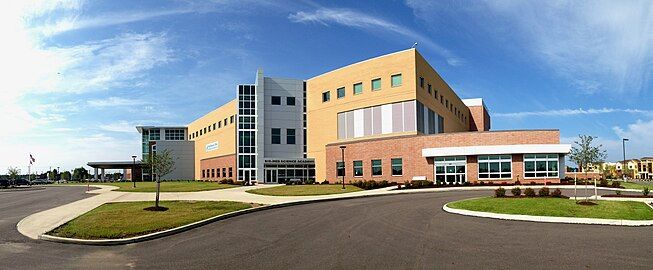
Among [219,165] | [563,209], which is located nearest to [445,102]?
[219,165]

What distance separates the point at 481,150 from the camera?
135ft

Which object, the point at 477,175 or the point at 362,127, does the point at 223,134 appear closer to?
the point at 362,127

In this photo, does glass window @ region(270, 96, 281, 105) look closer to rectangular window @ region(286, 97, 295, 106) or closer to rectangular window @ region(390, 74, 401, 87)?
rectangular window @ region(286, 97, 295, 106)

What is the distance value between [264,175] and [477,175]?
30.5m

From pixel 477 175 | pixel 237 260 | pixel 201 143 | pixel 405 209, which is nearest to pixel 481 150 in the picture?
pixel 477 175

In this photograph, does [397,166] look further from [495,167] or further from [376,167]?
[495,167]

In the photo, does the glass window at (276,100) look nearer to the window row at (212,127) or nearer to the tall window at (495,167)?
the window row at (212,127)

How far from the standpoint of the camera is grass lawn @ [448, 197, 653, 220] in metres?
15.5

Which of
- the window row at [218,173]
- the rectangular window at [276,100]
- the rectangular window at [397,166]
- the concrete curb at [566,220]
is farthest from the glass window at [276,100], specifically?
the concrete curb at [566,220]

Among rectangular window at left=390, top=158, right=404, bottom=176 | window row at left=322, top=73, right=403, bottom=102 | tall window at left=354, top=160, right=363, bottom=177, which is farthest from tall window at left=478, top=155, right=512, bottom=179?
window row at left=322, top=73, right=403, bottom=102

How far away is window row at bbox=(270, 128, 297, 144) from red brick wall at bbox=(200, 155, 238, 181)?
746 cm

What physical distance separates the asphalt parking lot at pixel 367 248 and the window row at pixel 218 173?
52859 millimetres

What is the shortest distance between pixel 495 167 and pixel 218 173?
48421 mm

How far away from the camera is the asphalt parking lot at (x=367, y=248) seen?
30.8 feet
